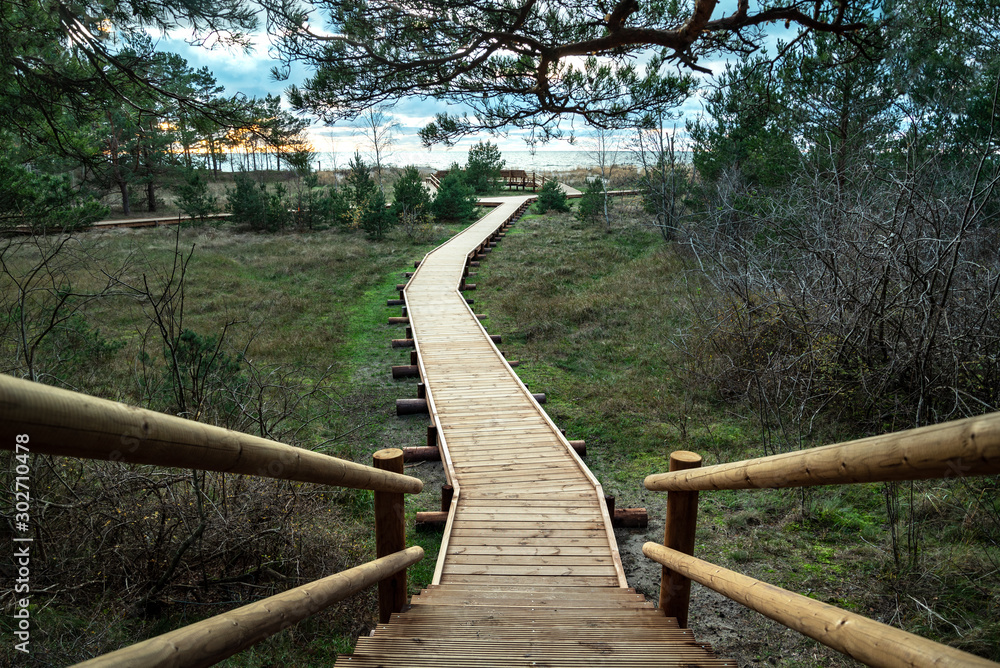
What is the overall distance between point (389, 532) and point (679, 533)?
151 centimetres

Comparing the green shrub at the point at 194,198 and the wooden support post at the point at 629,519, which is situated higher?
the green shrub at the point at 194,198

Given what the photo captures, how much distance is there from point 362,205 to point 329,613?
23.7 meters

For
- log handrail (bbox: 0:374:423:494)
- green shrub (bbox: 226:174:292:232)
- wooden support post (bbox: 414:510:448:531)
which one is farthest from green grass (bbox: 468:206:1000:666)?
green shrub (bbox: 226:174:292:232)

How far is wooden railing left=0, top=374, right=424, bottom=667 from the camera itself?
960 mm

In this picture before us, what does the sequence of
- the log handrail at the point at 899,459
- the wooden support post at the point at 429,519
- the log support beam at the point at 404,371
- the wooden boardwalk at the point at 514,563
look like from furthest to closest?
the log support beam at the point at 404,371
the wooden support post at the point at 429,519
the wooden boardwalk at the point at 514,563
the log handrail at the point at 899,459

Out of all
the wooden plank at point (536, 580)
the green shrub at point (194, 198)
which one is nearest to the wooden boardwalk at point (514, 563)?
the wooden plank at point (536, 580)

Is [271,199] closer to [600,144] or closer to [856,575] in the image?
[600,144]

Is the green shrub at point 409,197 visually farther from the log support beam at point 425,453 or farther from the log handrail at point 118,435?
the log handrail at point 118,435

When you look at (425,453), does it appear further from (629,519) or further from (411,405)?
(629,519)

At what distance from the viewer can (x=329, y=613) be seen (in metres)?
3.90

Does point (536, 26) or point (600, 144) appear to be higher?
point (600, 144)

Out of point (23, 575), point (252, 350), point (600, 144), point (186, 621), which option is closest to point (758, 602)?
point (186, 621)

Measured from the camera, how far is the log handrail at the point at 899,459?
1124 mm

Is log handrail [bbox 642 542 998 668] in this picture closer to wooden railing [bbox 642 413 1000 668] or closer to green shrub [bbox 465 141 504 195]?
wooden railing [bbox 642 413 1000 668]
